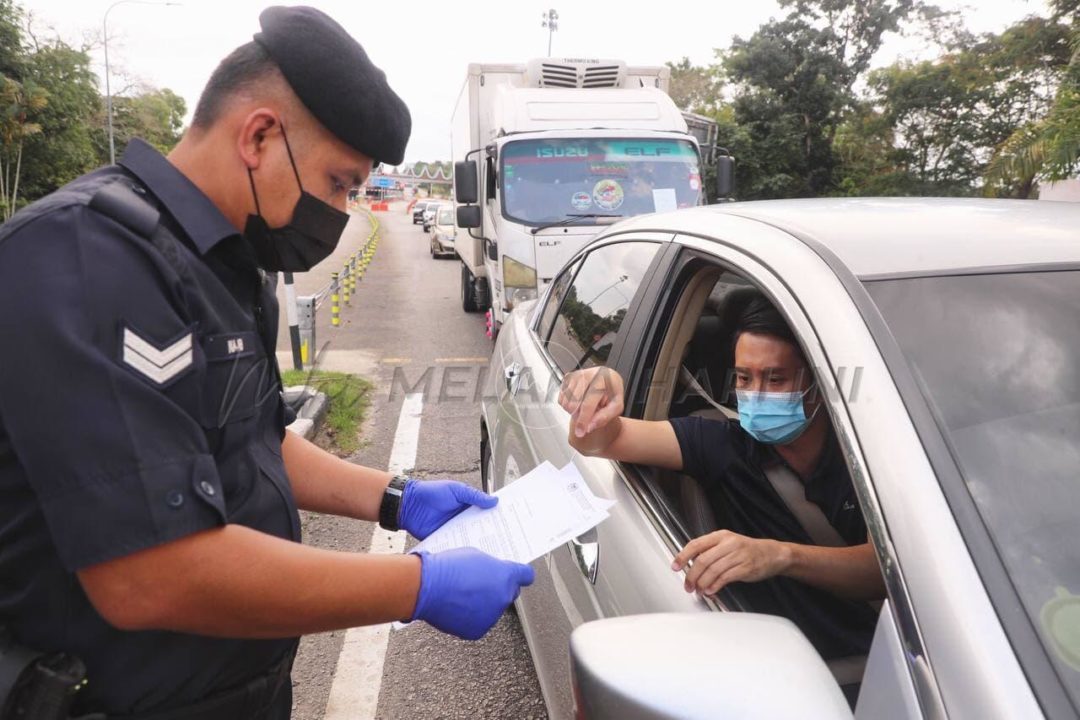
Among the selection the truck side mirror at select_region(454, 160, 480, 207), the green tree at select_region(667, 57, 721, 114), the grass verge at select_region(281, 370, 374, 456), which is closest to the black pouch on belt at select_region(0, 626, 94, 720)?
the grass verge at select_region(281, 370, 374, 456)

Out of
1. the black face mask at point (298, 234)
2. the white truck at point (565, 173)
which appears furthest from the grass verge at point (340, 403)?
the black face mask at point (298, 234)

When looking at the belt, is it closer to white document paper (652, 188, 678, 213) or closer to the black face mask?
the black face mask

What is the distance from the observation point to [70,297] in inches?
36.4

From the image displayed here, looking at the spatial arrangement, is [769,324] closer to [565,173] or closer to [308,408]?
[308,408]

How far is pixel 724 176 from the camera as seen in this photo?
816 centimetres

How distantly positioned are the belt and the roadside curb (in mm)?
3915

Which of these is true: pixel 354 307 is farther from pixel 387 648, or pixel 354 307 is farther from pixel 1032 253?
pixel 1032 253

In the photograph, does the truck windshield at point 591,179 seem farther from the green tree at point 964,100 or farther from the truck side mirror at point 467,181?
the green tree at point 964,100

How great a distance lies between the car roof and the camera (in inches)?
54.9

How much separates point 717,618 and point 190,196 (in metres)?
1.04

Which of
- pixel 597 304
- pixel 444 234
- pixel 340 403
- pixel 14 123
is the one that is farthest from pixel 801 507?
pixel 14 123

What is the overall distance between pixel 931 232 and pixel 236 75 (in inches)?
52.7

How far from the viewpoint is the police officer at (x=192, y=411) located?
94cm

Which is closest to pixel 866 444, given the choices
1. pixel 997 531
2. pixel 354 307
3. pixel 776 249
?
pixel 997 531
